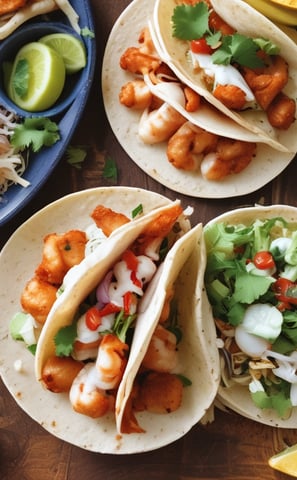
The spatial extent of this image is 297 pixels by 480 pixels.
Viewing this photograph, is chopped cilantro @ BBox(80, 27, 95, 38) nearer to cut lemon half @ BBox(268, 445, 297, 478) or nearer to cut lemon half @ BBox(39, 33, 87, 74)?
cut lemon half @ BBox(39, 33, 87, 74)

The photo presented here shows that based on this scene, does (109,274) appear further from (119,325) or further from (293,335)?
(293,335)

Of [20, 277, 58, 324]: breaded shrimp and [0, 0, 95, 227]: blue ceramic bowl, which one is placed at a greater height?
[0, 0, 95, 227]: blue ceramic bowl

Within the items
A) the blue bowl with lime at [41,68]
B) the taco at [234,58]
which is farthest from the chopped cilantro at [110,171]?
the taco at [234,58]

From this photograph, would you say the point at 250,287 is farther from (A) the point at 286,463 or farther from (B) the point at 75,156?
(B) the point at 75,156

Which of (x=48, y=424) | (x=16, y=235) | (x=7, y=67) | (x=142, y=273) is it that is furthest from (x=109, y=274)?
(x=7, y=67)

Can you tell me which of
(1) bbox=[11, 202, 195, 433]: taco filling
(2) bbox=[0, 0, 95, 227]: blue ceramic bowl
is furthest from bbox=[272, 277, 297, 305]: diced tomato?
(2) bbox=[0, 0, 95, 227]: blue ceramic bowl

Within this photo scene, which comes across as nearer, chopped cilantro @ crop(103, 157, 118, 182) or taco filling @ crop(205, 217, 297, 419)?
taco filling @ crop(205, 217, 297, 419)
